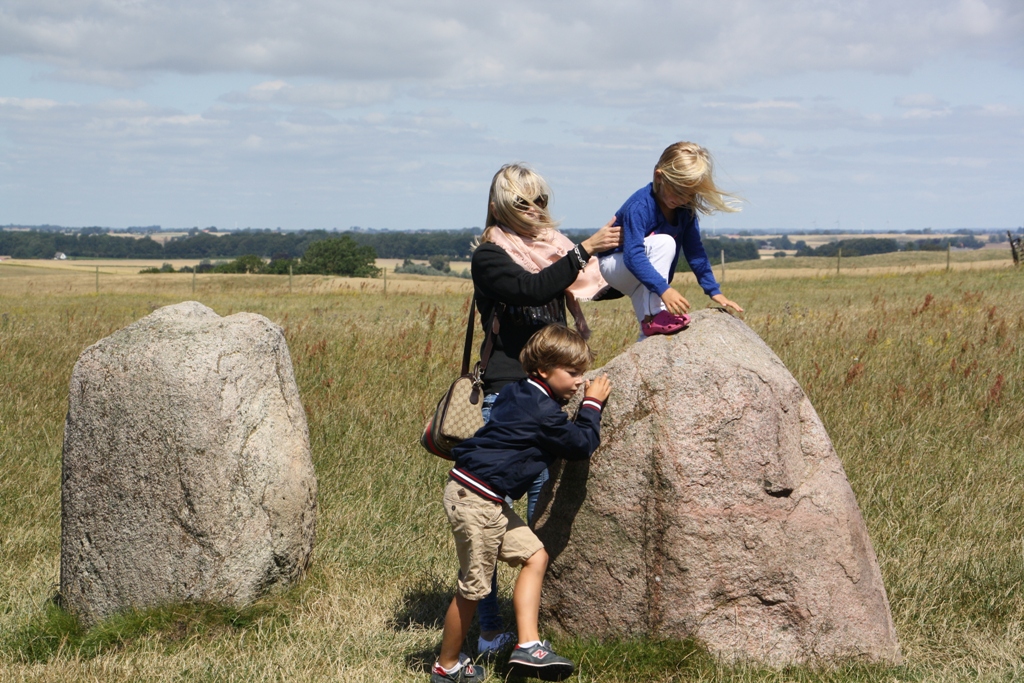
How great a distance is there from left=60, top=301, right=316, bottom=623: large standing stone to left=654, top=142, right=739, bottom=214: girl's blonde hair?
7.24 feet

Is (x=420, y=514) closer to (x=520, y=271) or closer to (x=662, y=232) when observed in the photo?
(x=520, y=271)

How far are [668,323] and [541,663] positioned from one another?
5.09ft

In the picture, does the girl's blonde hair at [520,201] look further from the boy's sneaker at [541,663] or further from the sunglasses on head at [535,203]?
the boy's sneaker at [541,663]

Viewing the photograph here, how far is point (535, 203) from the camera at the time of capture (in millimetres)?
3930

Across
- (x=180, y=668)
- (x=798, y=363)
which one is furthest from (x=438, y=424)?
(x=798, y=363)

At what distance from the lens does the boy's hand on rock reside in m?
3.74

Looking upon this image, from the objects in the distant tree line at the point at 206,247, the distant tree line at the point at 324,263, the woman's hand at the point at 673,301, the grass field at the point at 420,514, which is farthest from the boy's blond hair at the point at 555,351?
the distant tree line at the point at 206,247

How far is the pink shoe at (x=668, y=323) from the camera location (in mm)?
3951

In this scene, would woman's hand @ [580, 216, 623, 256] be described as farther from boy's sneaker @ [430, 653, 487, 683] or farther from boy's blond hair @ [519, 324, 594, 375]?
boy's sneaker @ [430, 653, 487, 683]

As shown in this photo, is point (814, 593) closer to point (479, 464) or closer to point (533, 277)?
point (479, 464)

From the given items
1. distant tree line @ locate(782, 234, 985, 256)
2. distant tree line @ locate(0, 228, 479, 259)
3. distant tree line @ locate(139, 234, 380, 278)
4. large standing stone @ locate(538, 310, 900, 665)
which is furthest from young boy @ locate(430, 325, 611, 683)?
distant tree line @ locate(0, 228, 479, 259)

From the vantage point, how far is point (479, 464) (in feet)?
12.1

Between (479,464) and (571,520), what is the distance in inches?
22.0

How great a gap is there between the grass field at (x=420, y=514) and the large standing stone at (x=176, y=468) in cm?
19
